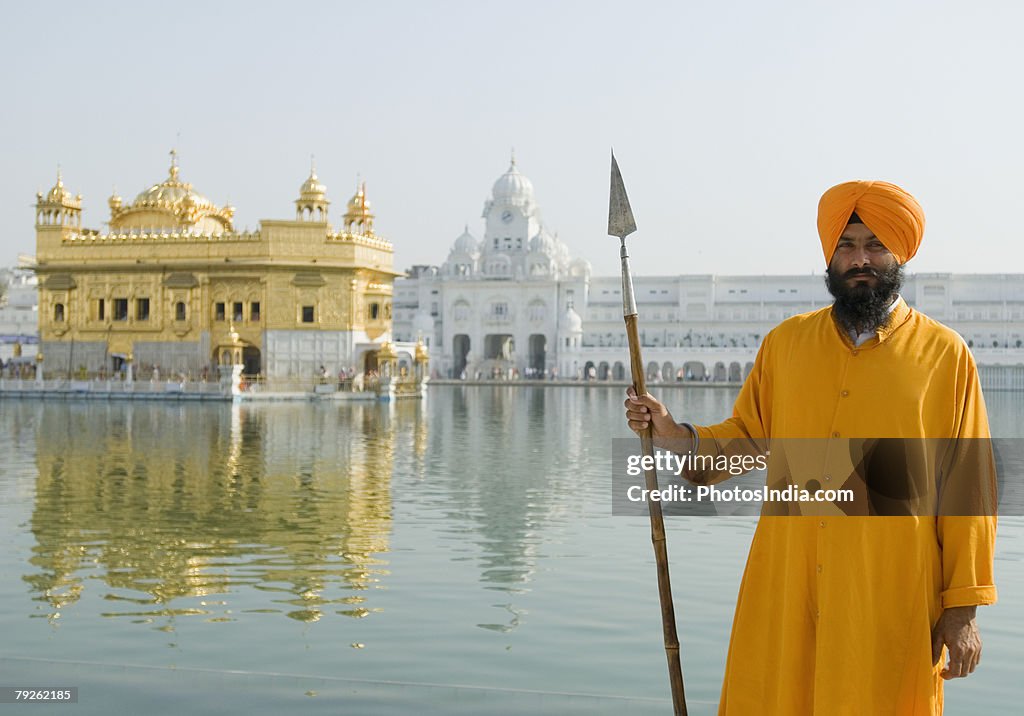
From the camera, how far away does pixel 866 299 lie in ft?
9.11

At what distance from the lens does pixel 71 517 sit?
29.0 feet

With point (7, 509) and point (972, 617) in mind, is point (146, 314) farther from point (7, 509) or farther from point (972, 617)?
point (972, 617)

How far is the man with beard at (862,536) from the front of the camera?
260cm

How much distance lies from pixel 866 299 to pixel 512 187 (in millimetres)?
69079

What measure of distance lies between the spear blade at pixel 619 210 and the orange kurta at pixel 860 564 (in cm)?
59

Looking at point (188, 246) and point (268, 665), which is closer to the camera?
point (268, 665)

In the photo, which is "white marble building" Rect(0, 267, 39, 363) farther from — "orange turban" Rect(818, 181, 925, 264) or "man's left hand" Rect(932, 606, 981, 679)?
"man's left hand" Rect(932, 606, 981, 679)

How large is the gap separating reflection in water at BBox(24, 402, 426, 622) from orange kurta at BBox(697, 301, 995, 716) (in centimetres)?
A: 332

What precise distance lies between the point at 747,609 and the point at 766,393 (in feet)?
1.85

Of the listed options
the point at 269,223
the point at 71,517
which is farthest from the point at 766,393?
the point at 269,223

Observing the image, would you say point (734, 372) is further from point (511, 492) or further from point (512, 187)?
point (511, 492)

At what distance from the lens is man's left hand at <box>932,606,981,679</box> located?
8.46 feet

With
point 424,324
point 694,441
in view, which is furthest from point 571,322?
point 694,441

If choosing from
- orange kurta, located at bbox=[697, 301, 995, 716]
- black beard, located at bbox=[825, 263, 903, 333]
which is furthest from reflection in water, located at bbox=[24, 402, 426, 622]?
black beard, located at bbox=[825, 263, 903, 333]
